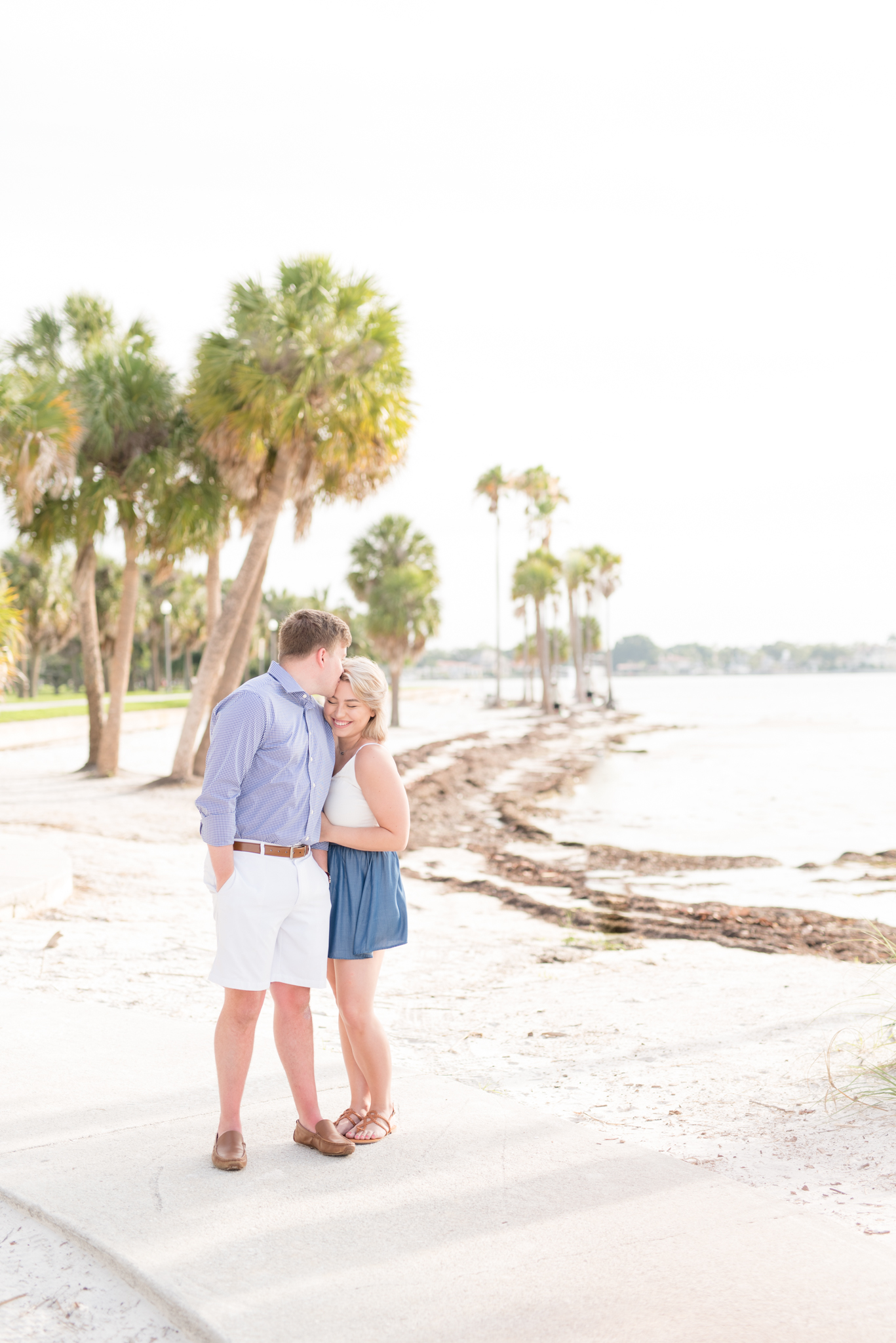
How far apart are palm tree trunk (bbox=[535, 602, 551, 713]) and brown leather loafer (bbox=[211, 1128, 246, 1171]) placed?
186 feet

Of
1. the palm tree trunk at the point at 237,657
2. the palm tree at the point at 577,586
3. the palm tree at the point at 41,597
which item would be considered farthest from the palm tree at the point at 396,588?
the palm tree at the point at 577,586

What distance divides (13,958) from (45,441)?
1083 cm

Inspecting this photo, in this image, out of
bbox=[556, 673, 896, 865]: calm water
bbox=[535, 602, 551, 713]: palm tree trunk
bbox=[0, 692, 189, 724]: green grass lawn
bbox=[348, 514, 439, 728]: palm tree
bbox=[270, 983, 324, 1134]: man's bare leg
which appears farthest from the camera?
bbox=[535, 602, 551, 713]: palm tree trunk

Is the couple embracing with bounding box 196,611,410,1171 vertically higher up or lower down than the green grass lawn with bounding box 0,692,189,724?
→ higher up

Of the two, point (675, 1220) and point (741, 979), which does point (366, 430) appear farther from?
point (675, 1220)

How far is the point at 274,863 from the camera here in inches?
136

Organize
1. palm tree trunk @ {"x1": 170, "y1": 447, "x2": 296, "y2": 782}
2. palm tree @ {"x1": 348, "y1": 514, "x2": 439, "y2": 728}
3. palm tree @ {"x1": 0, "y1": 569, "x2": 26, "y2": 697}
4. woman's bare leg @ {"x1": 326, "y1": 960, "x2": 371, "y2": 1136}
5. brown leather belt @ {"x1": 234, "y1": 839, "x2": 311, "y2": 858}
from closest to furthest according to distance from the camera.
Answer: brown leather belt @ {"x1": 234, "y1": 839, "x2": 311, "y2": 858} < woman's bare leg @ {"x1": 326, "y1": 960, "x2": 371, "y2": 1136} < palm tree @ {"x1": 0, "y1": 569, "x2": 26, "y2": 697} < palm tree trunk @ {"x1": 170, "y1": 447, "x2": 296, "y2": 782} < palm tree @ {"x1": 348, "y1": 514, "x2": 439, "y2": 728}

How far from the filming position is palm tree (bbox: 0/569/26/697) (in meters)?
14.5

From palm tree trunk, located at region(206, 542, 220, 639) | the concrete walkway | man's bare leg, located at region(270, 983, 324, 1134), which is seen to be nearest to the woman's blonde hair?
man's bare leg, located at region(270, 983, 324, 1134)

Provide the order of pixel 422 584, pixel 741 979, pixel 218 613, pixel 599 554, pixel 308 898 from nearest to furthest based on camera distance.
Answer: pixel 308 898, pixel 741 979, pixel 218 613, pixel 422 584, pixel 599 554

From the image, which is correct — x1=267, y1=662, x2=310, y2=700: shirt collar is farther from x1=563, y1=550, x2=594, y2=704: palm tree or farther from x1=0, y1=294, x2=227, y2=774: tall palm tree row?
x1=563, y1=550, x2=594, y2=704: palm tree

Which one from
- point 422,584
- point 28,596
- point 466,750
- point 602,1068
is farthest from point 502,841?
point 28,596

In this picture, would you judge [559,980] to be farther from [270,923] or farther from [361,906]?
[270,923]

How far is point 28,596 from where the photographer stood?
4659cm
